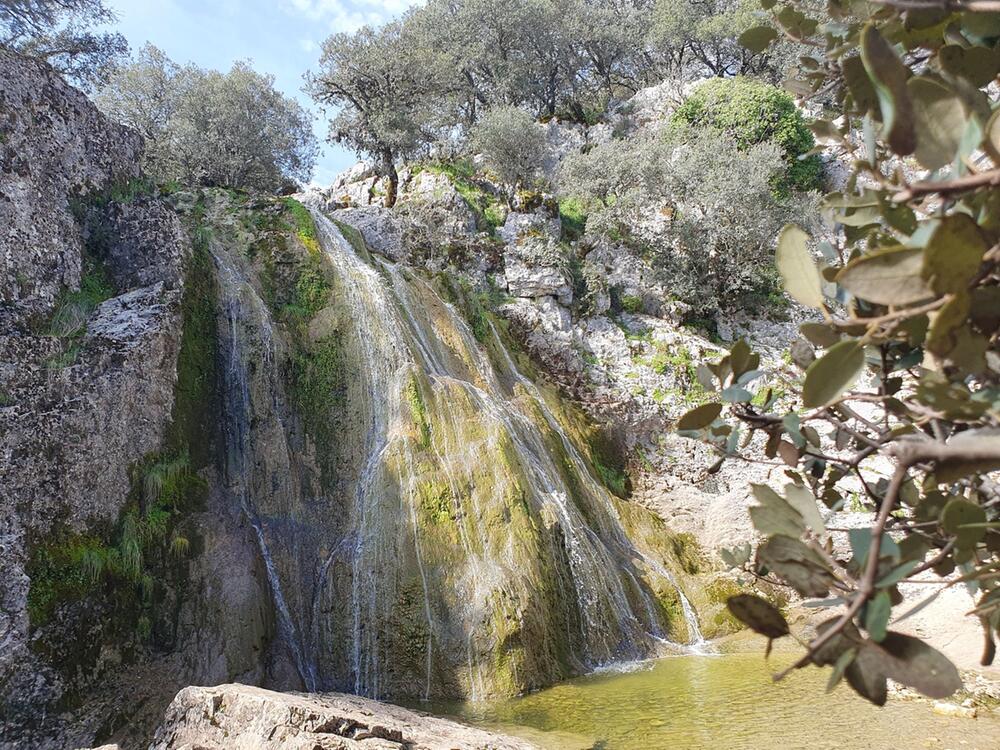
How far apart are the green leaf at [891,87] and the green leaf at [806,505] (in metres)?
0.67

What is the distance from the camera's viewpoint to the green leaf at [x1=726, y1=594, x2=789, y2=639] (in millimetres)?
1037

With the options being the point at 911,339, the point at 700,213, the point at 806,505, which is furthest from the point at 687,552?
the point at 911,339

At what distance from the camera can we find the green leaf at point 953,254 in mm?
896

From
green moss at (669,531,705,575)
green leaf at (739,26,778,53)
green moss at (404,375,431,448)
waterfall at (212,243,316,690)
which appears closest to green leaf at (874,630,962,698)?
green leaf at (739,26,778,53)

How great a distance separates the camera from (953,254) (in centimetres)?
92

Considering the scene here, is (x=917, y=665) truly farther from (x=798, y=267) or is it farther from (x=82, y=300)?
(x=82, y=300)

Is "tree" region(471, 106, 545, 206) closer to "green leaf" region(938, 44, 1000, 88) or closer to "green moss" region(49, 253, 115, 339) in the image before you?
"green moss" region(49, 253, 115, 339)

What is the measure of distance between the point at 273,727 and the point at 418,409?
5.71 m

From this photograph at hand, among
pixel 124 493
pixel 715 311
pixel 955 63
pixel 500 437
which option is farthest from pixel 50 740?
pixel 715 311

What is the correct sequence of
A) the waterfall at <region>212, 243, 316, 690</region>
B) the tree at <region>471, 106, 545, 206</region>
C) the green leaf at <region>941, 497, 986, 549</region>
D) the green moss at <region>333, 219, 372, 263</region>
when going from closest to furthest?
the green leaf at <region>941, 497, 986, 549</region>, the waterfall at <region>212, 243, 316, 690</region>, the green moss at <region>333, 219, 372, 263</region>, the tree at <region>471, 106, 545, 206</region>

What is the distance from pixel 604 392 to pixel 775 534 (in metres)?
13.1

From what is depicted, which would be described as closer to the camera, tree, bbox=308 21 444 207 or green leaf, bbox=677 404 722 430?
green leaf, bbox=677 404 722 430

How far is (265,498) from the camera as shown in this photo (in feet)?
28.4

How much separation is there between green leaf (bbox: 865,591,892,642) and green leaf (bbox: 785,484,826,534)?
287mm
